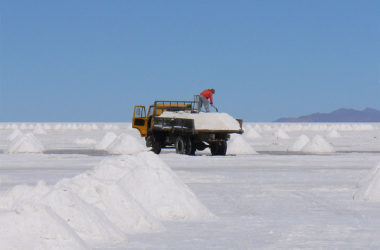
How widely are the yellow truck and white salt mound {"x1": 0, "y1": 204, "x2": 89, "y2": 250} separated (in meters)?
20.6

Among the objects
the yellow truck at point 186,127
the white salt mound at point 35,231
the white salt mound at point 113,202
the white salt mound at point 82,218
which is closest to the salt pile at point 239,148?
the yellow truck at point 186,127

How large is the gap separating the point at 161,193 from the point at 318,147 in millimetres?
22558

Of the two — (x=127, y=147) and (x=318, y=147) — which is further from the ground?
(x=318, y=147)

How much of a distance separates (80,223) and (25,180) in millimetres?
9536

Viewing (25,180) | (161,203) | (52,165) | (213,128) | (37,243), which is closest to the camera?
(37,243)

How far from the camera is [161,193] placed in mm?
10734

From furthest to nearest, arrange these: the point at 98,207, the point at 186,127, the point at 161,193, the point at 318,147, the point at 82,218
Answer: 1. the point at 318,147
2. the point at 186,127
3. the point at 161,193
4. the point at 98,207
5. the point at 82,218

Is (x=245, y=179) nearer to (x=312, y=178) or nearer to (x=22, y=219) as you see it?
(x=312, y=178)

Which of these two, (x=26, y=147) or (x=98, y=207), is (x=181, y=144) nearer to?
(x=26, y=147)

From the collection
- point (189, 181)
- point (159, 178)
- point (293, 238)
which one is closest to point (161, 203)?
point (159, 178)

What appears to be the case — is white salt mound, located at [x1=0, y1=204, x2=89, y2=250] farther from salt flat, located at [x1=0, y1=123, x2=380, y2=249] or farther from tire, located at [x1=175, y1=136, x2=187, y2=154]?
tire, located at [x1=175, y1=136, x2=187, y2=154]

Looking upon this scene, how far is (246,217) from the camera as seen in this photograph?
1114 centimetres

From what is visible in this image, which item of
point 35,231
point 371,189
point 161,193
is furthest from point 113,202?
point 371,189

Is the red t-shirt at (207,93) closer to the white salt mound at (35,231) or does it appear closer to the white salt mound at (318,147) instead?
the white salt mound at (318,147)
